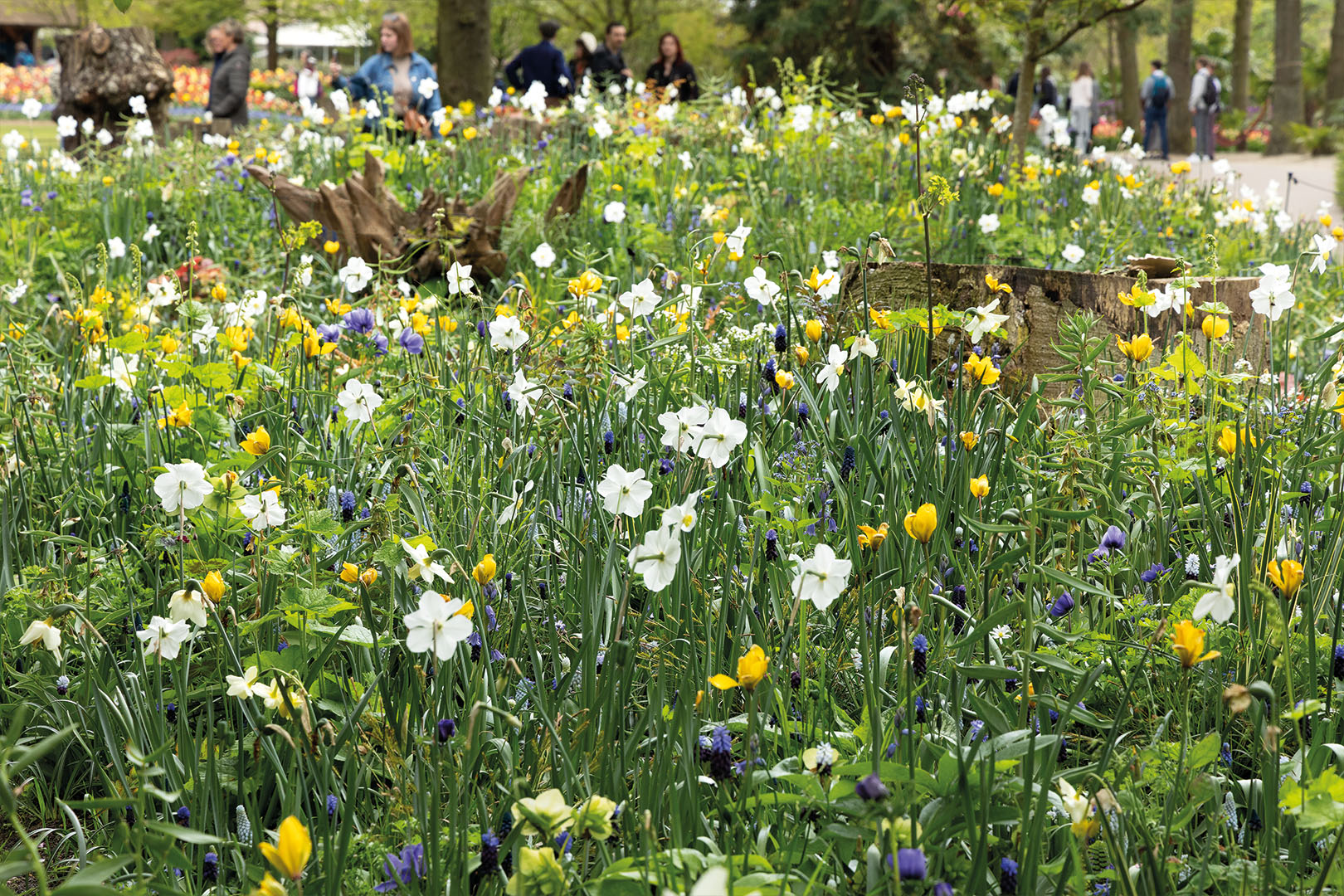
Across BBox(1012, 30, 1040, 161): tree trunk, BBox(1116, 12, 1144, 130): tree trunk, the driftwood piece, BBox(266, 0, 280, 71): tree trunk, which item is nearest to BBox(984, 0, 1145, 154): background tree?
BBox(1012, 30, 1040, 161): tree trunk

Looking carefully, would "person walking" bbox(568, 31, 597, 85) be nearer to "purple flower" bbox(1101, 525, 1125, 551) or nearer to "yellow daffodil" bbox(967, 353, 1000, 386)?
"yellow daffodil" bbox(967, 353, 1000, 386)

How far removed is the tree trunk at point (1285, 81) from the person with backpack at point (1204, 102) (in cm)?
103

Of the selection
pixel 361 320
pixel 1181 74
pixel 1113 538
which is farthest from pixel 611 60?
pixel 1181 74

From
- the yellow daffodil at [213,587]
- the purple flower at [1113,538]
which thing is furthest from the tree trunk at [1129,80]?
the yellow daffodil at [213,587]

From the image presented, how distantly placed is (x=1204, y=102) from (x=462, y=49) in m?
15.4

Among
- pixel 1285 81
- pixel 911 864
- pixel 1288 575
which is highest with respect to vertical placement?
pixel 1285 81

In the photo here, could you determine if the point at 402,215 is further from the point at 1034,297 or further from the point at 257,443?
the point at 257,443

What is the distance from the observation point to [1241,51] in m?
22.5

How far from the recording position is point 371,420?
7.34ft

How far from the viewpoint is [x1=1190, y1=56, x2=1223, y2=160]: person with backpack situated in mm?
19531

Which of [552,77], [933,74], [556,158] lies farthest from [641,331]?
[933,74]

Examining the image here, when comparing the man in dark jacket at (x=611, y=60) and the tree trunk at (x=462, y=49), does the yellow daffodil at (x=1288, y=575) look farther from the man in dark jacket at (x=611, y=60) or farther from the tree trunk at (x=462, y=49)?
the man in dark jacket at (x=611, y=60)

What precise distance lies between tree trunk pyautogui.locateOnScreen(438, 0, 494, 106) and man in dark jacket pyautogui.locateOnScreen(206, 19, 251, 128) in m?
1.69

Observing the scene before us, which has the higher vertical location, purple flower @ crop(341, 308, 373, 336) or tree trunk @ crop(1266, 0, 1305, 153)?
tree trunk @ crop(1266, 0, 1305, 153)
